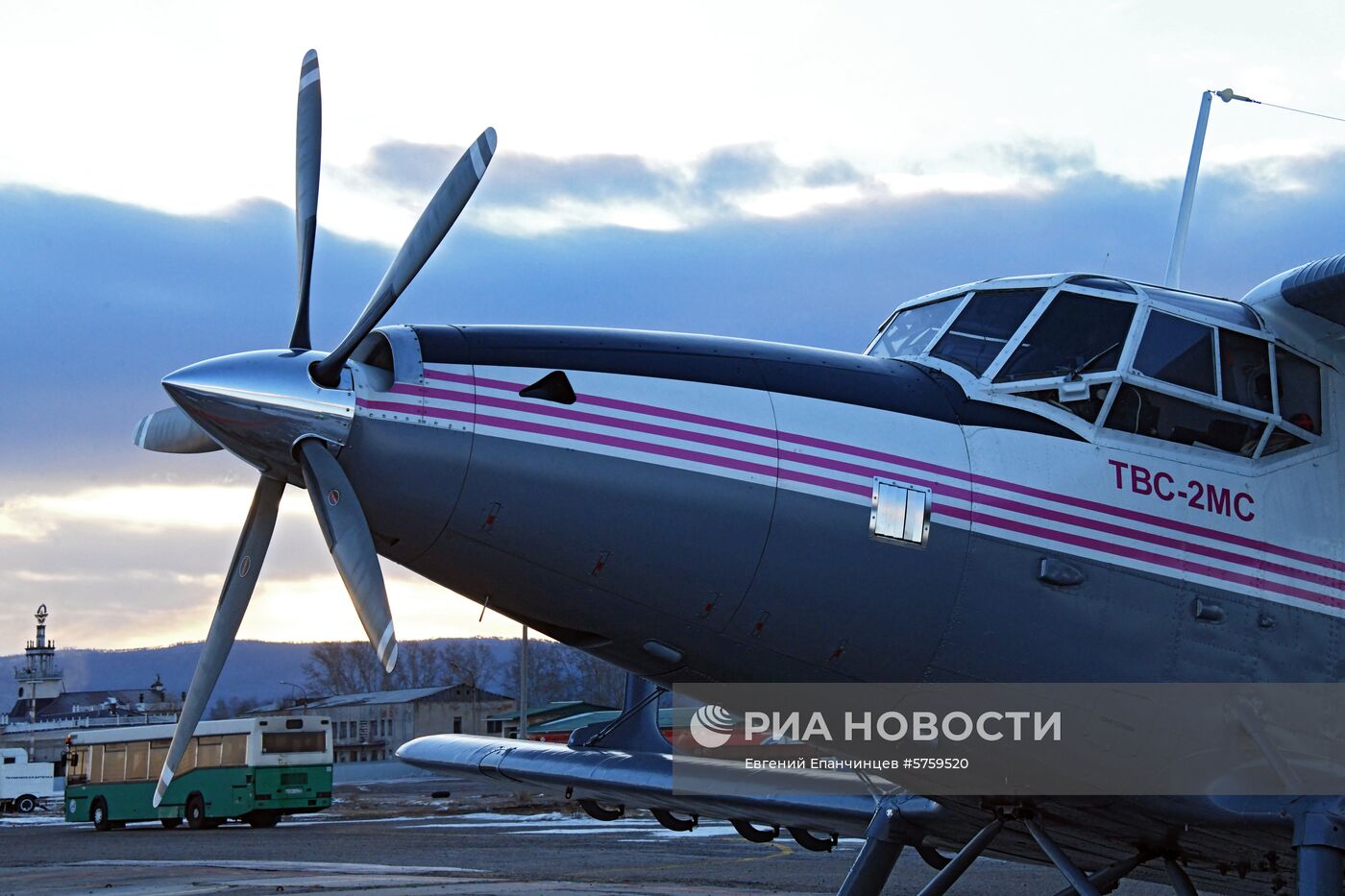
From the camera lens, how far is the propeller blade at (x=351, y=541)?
628 cm

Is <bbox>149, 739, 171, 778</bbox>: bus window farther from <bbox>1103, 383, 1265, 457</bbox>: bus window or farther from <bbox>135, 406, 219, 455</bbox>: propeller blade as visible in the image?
<bbox>1103, 383, 1265, 457</bbox>: bus window

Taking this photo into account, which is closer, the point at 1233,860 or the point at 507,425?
the point at 507,425

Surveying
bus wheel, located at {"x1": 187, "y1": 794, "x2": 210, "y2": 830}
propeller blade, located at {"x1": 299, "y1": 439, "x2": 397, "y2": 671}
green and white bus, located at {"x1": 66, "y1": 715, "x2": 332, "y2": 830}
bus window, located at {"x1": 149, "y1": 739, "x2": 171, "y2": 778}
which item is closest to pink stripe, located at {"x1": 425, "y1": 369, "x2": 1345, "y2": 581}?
propeller blade, located at {"x1": 299, "y1": 439, "x2": 397, "y2": 671}

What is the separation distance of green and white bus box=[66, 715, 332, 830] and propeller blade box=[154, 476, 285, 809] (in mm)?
33346

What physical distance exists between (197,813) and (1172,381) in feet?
126

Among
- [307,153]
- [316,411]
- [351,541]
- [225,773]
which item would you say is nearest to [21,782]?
Result: [225,773]

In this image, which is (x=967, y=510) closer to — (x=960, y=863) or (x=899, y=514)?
(x=899, y=514)

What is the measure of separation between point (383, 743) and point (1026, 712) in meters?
111

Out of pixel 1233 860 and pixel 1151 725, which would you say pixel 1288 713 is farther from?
pixel 1233 860

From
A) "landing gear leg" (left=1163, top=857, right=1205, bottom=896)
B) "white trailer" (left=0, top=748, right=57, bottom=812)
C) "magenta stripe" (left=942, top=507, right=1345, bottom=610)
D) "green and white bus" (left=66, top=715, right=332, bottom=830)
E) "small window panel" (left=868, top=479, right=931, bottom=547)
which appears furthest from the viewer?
"white trailer" (left=0, top=748, right=57, bottom=812)

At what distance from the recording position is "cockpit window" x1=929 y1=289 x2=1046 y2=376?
7906mm

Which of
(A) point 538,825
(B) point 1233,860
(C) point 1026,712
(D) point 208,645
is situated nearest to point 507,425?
(D) point 208,645

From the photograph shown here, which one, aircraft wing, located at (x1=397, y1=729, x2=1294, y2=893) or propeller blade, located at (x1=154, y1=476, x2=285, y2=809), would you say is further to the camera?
aircraft wing, located at (x1=397, y1=729, x2=1294, y2=893)

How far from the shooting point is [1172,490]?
7699 mm
